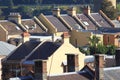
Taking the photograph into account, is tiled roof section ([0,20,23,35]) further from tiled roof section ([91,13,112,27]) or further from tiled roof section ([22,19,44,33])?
tiled roof section ([91,13,112,27])

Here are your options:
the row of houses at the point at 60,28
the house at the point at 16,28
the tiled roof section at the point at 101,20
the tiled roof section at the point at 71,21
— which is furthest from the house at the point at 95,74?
the tiled roof section at the point at 101,20

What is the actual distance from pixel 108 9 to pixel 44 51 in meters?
63.7

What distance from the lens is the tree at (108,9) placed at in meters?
126

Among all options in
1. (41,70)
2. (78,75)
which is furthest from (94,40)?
(41,70)

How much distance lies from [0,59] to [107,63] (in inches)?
401

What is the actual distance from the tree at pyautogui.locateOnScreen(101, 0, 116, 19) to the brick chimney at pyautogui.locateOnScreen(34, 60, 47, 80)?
262ft

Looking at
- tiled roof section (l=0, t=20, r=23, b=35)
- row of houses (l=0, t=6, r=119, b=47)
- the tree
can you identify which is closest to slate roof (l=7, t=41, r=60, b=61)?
row of houses (l=0, t=6, r=119, b=47)

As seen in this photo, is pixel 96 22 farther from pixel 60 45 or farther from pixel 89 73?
pixel 89 73

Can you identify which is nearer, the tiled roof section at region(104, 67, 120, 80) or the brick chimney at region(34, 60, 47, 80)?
the brick chimney at region(34, 60, 47, 80)

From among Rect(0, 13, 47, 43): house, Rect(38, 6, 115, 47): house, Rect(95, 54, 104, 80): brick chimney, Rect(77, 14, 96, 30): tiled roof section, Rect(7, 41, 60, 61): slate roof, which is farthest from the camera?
Rect(77, 14, 96, 30): tiled roof section

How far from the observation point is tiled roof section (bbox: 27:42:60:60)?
6424 cm

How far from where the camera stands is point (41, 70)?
45438mm

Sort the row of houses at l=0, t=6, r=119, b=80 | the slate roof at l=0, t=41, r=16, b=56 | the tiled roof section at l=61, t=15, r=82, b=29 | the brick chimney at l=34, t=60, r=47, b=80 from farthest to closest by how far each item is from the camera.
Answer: the tiled roof section at l=61, t=15, r=82, b=29
the slate roof at l=0, t=41, r=16, b=56
the row of houses at l=0, t=6, r=119, b=80
the brick chimney at l=34, t=60, r=47, b=80

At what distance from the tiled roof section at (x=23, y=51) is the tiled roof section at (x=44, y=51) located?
1011 millimetres
